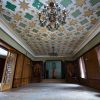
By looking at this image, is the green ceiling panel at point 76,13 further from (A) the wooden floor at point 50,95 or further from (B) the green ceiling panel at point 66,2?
(A) the wooden floor at point 50,95

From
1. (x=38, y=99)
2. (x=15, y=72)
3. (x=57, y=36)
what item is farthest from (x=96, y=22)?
(x=15, y=72)

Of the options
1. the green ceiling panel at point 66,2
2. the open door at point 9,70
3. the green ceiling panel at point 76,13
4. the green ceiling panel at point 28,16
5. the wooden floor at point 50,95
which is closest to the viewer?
the wooden floor at point 50,95

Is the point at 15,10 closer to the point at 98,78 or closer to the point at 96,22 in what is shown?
the point at 96,22

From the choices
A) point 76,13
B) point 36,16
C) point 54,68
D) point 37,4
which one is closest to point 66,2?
point 76,13

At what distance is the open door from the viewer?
730 cm

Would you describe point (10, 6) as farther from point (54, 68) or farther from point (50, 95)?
point (54, 68)

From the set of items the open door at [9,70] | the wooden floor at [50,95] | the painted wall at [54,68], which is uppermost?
the painted wall at [54,68]

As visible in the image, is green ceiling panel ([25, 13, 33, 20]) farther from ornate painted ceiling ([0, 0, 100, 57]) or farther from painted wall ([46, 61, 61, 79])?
painted wall ([46, 61, 61, 79])

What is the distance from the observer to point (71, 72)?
573 inches

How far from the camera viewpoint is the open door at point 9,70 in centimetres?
730

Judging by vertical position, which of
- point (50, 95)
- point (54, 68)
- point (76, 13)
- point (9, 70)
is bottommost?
point (50, 95)

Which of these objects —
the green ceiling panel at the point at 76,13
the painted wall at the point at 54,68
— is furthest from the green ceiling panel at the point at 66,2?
the painted wall at the point at 54,68

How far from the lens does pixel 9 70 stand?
7.73 metres

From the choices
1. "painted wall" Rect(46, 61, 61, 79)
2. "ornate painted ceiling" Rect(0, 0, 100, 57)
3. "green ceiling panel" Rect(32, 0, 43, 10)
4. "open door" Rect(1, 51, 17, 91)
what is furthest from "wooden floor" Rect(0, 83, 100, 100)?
"painted wall" Rect(46, 61, 61, 79)
